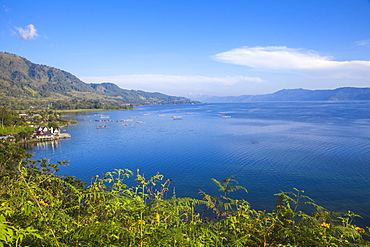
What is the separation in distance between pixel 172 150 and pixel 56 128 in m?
35.3

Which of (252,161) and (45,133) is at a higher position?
(45,133)

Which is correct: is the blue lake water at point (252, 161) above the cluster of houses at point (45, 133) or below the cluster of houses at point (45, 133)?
below

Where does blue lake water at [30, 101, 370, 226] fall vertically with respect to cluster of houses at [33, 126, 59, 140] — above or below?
below

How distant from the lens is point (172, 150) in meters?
36.3

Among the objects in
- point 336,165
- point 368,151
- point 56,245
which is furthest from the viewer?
point 368,151

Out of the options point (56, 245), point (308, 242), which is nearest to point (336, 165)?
point (308, 242)

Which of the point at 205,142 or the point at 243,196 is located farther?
the point at 205,142

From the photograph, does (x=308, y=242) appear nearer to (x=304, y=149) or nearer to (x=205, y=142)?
(x=304, y=149)

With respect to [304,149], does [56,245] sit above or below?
above

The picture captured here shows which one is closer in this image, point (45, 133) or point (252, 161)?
point (252, 161)

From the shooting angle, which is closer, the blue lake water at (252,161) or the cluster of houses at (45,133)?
the blue lake water at (252,161)

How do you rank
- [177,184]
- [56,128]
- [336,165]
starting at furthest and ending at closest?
[56,128] → [336,165] → [177,184]

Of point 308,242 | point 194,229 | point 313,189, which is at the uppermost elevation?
point 194,229

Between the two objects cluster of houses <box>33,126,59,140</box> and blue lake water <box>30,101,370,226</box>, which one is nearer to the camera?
blue lake water <box>30,101,370,226</box>
